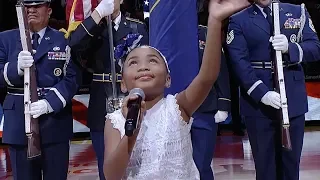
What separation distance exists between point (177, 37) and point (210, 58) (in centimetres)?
76

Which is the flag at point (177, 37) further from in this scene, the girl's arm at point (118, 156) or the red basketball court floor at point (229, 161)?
the red basketball court floor at point (229, 161)

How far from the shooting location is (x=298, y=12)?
3299 millimetres

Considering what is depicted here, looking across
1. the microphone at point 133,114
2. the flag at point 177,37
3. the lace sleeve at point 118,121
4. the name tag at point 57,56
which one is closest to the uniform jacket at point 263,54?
the flag at point 177,37

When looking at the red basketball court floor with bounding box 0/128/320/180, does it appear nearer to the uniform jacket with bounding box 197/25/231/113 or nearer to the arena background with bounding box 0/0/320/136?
the arena background with bounding box 0/0/320/136

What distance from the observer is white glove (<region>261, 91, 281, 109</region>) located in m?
3.12

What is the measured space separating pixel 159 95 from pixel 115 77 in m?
1.08

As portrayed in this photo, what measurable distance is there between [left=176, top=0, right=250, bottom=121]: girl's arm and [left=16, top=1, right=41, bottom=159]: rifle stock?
52.1 inches

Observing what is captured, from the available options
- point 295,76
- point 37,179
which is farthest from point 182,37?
point 37,179

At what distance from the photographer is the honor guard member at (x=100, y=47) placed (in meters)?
3.00

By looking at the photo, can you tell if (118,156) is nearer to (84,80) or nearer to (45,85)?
(45,85)

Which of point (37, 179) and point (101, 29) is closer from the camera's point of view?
point (101, 29)

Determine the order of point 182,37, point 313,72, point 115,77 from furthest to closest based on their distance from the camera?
1. point 313,72
2. point 115,77
3. point 182,37

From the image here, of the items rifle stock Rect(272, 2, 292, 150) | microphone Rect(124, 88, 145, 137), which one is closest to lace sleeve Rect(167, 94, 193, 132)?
microphone Rect(124, 88, 145, 137)

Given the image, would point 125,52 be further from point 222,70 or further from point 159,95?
point 222,70
